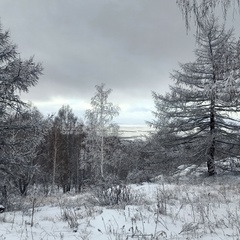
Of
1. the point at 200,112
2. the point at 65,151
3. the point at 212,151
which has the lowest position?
the point at 212,151

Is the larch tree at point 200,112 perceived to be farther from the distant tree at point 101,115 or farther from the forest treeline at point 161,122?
the distant tree at point 101,115

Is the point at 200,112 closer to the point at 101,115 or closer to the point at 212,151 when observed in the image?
the point at 212,151

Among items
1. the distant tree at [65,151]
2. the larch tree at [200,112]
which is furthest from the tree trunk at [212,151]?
the distant tree at [65,151]

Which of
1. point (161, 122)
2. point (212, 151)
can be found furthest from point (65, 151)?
point (212, 151)

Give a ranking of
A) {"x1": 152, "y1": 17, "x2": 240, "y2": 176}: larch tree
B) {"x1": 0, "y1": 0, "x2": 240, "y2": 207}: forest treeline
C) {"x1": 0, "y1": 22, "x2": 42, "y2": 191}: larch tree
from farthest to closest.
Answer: {"x1": 152, "y1": 17, "x2": 240, "y2": 176}: larch tree, {"x1": 0, "y1": 22, "x2": 42, "y2": 191}: larch tree, {"x1": 0, "y1": 0, "x2": 240, "y2": 207}: forest treeline

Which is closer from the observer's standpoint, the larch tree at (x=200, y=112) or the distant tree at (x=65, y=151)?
the larch tree at (x=200, y=112)

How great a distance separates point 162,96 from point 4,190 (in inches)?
449

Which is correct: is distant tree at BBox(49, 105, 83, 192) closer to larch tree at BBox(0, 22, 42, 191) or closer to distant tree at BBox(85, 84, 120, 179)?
distant tree at BBox(85, 84, 120, 179)

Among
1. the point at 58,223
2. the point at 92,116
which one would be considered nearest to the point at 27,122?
the point at 58,223

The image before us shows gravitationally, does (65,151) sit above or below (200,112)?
below

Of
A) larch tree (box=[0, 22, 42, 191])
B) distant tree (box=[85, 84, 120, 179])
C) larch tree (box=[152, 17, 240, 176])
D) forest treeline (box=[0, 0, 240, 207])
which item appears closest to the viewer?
forest treeline (box=[0, 0, 240, 207])

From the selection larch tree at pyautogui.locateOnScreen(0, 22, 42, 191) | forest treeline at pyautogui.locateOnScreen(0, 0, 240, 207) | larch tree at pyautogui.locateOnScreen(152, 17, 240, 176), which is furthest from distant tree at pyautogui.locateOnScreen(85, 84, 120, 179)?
larch tree at pyautogui.locateOnScreen(0, 22, 42, 191)

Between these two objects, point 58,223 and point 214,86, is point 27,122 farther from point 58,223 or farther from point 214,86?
point 214,86

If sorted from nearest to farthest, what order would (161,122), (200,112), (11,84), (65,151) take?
1. (11,84)
2. (200,112)
3. (161,122)
4. (65,151)
